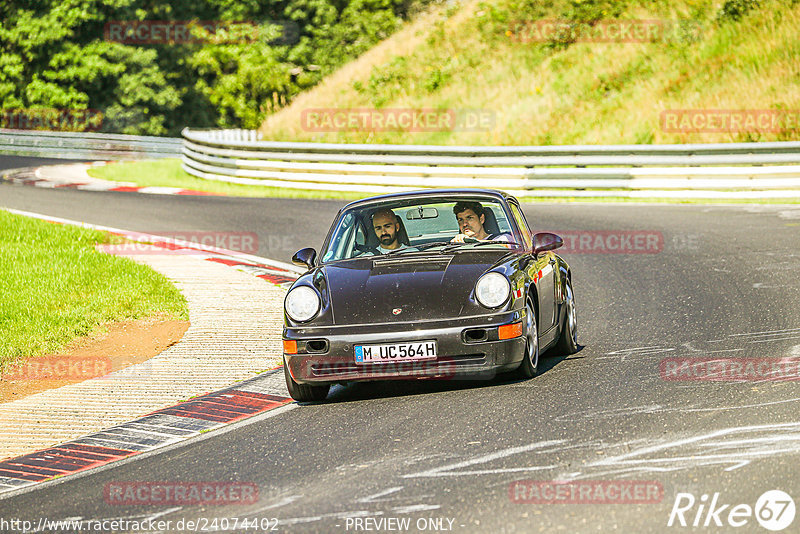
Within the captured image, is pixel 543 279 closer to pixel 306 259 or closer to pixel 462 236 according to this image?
pixel 462 236

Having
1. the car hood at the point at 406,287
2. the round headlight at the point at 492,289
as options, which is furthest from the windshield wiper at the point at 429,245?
the round headlight at the point at 492,289

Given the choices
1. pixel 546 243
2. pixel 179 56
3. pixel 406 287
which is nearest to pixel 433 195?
pixel 546 243

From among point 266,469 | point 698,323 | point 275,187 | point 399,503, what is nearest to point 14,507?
point 266,469

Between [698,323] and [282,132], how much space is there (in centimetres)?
2478

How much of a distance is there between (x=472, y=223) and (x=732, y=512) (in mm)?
4219

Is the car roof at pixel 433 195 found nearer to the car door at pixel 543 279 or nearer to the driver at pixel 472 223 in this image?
the driver at pixel 472 223

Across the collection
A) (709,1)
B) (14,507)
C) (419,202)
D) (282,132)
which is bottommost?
(14,507)

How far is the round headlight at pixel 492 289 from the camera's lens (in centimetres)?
723

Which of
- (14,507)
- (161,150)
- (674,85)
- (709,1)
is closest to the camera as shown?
Answer: (14,507)

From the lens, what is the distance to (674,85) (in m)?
27.2

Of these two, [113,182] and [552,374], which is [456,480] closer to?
[552,374]

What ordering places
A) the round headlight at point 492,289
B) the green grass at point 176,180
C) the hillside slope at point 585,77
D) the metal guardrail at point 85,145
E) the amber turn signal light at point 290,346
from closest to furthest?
the round headlight at point 492,289
the amber turn signal light at point 290,346
the green grass at point 176,180
the hillside slope at point 585,77
the metal guardrail at point 85,145

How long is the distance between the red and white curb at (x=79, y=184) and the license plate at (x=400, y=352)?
17401 millimetres

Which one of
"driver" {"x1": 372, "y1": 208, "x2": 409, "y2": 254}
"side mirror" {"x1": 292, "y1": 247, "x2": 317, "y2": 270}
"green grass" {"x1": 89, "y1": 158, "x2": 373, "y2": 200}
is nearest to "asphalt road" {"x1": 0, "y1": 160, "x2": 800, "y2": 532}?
"side mirror" {"x1": 292, "y1": 247, "x2": 317, "y2": 270}
